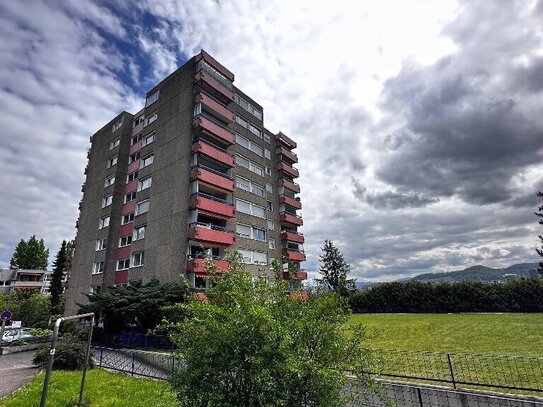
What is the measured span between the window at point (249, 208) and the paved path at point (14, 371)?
799 inches

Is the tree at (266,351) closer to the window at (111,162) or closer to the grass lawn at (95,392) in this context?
the grass lawn at (95,392)

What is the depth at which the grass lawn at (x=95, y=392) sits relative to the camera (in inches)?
380

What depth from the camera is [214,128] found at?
3145cm

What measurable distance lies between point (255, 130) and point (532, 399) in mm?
37045

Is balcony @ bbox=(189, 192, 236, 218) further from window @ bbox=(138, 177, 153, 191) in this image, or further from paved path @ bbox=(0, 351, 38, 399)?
paved path @ bbox=(0, 351, 38, 399)

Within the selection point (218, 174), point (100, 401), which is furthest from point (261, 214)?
point (100, 401)

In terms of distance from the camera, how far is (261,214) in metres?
36.1

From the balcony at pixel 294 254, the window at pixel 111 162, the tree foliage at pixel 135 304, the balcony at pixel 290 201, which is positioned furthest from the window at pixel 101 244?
the balcony at pixel 290 201

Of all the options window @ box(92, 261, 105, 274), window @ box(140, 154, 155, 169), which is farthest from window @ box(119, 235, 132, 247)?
window @ box(140, 154, 155, 169)

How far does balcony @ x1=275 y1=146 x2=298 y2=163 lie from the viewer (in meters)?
47.1

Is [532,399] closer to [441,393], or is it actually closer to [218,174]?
[441,393]

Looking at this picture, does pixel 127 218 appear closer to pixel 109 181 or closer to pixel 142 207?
pixel 142 207

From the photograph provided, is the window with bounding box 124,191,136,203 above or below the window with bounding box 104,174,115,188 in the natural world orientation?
below

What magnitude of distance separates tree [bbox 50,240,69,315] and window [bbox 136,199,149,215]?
2415cm
